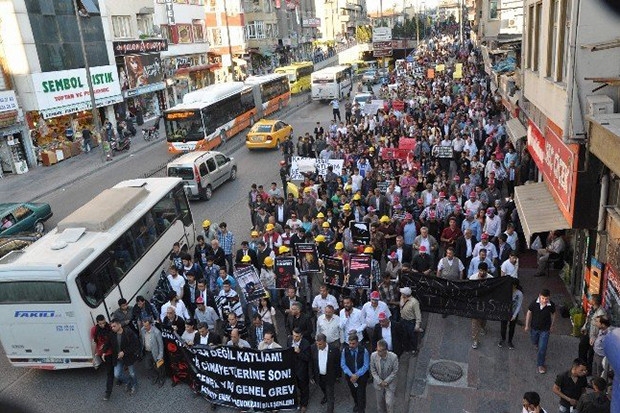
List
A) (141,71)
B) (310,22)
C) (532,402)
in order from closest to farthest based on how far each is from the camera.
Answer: (532,402) < (141,71) < (310,22)

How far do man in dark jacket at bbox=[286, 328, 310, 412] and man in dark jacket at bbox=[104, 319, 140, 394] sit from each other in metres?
2.90

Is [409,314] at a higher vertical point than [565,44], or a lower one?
lower

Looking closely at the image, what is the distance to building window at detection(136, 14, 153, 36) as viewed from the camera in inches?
1737

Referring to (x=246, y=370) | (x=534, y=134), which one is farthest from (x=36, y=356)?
(x=534, y=134)

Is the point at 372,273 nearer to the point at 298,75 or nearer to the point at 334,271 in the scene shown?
the point at 334,271

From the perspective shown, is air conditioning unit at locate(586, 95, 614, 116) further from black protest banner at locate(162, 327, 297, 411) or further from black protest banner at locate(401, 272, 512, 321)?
black protest banner at locate(162, 327, 297, 411)

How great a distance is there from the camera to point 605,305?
9828 mm


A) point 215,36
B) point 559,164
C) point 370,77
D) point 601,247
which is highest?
point 215,36

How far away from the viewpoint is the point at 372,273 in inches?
458

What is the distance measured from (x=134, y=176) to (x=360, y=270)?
63.4 feet

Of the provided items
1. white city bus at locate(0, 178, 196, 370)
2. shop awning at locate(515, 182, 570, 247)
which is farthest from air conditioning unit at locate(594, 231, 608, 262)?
white city bus at locate(0, 178, 196, 370)

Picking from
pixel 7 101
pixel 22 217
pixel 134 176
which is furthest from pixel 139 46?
pixel 22 217

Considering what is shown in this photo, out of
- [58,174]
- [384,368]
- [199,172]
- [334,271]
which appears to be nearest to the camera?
[384,368]

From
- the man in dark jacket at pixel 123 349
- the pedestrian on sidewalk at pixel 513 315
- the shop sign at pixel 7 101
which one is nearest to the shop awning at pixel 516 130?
the pedestrian on sidewalk at pixel 513 315
